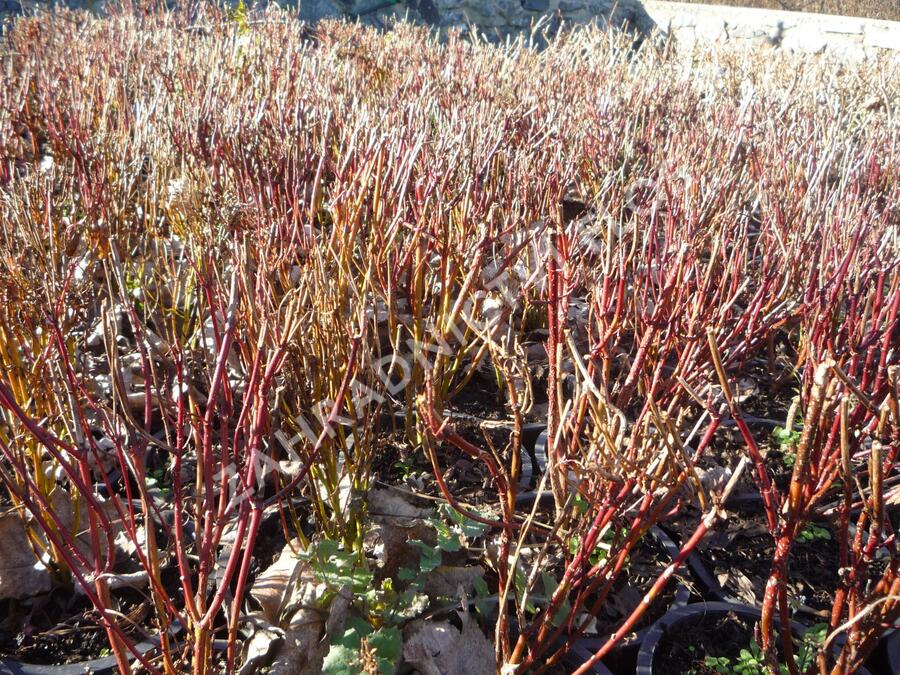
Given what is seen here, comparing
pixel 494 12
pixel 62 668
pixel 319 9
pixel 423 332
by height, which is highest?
pixel 494 12

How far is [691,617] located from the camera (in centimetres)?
175

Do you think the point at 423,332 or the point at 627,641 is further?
the point at 423,332

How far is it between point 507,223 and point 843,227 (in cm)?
→ 100

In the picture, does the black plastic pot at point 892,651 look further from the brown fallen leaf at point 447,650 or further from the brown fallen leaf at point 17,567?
the brown fallen leaf at point 17,567

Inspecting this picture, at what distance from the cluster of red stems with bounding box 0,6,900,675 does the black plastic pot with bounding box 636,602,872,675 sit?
0.31 feet

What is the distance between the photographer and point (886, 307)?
173cm

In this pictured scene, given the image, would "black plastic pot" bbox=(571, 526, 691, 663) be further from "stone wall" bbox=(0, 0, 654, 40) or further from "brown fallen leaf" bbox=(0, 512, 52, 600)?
"stone wall" bbox=(0, 0, 654, 40)

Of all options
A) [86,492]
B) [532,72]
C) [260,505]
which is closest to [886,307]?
[260,505]

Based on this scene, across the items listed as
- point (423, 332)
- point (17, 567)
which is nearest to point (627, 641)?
point (423, 332)

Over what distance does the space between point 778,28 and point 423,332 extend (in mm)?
13475

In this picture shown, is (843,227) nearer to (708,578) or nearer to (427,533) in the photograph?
(708,578)

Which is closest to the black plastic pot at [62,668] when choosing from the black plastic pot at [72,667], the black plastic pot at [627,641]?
the black plastic pot at [72,667]

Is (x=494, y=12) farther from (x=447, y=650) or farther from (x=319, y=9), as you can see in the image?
(x=447, y=650)

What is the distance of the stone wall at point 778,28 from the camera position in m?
11.8
